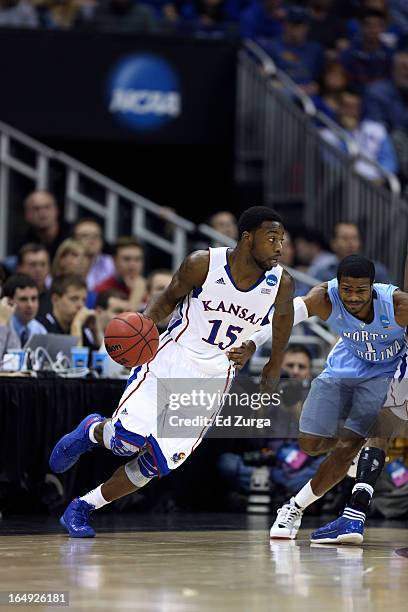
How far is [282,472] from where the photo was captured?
11.0 metres

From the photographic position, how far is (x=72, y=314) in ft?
36.0

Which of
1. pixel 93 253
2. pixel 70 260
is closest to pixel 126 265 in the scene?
pixel 93 253

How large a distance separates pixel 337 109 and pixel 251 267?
8605 mm

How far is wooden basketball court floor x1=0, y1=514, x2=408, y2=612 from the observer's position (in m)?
5.30

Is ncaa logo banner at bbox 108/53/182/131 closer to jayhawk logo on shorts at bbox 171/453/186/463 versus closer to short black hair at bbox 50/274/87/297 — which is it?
short black hair at bbox 50/274/87/297

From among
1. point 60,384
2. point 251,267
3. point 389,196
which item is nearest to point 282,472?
point 60,384

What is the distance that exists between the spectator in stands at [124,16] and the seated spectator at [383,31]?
312 cm

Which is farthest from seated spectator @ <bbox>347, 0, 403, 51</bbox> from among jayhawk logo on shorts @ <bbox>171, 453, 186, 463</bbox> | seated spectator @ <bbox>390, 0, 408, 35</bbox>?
jayhawk logo on shorts @ <bbox>171, 453, 186, 463</bbox>

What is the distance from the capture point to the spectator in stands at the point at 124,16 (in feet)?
49.9

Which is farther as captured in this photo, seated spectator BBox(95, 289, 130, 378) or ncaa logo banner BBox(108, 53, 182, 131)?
ncaa logo banner BBox(108, 53, 182, 131)

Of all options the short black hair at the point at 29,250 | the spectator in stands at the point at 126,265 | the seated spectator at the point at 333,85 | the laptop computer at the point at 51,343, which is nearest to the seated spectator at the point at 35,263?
the short black hair at the point at 29,250

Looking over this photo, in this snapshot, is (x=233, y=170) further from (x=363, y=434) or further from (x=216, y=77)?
(x=363, y=434)

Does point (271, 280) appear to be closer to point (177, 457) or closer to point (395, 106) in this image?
point (177, 457)

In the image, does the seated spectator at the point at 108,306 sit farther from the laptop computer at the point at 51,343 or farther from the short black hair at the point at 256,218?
the short black hair at the point at 256,218
